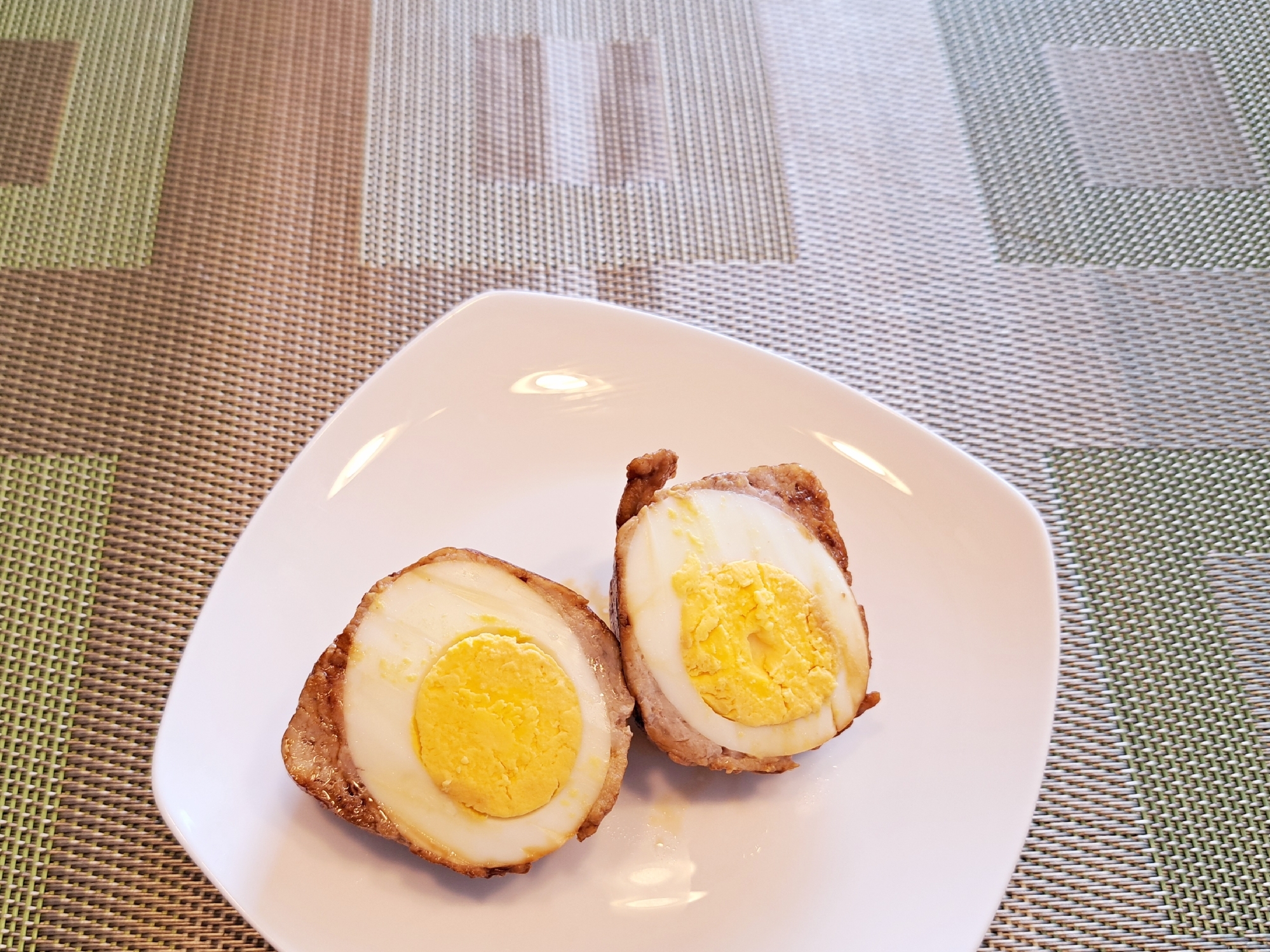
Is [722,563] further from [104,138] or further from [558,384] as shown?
[104,138]

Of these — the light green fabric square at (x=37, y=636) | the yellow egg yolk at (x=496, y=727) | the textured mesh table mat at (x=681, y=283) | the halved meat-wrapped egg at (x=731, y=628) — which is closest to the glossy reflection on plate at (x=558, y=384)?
the halved meat-wrapped egg at (x=731, y=628)

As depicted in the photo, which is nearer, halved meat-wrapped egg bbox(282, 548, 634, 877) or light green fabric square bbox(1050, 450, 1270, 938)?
halved meat-wrapped egg bbox(282, 548, 634, 877)

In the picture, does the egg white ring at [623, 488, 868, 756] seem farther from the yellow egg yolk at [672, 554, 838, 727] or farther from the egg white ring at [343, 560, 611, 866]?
the egg white ring at [343, 560, 611, 866]

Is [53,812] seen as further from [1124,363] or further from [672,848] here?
[1124,363]

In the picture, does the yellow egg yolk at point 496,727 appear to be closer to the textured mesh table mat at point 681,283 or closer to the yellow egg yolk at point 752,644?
the yellow egg yolk at point 752,644

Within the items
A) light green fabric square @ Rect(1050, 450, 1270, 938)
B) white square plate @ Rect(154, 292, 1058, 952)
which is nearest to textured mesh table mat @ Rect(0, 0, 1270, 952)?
light green fabric square @ Rect(1050, 450, 1270, 938)

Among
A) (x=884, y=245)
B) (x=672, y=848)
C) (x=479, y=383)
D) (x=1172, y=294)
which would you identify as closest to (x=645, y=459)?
(x=479, y=383)
